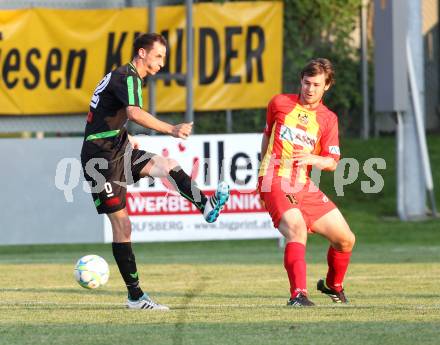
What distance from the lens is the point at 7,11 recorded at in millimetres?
19641

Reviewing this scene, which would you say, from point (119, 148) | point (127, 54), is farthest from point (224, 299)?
point (127, 54)

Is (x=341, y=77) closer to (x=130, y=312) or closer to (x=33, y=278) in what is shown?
(x=33, y=278)

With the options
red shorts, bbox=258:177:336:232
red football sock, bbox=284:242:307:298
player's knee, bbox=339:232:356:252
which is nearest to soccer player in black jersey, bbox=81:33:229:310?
red shorts, bbox=258:177:336:232

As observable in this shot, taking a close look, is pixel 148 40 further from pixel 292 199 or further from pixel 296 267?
pixel 296 267

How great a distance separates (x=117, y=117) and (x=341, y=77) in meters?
15.5

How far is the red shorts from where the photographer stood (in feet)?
31.5

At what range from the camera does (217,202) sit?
9.70 m

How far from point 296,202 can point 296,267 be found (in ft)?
1.80

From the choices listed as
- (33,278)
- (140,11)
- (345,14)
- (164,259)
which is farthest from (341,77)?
(33,278)

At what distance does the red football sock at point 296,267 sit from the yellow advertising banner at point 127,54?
10.7 meters

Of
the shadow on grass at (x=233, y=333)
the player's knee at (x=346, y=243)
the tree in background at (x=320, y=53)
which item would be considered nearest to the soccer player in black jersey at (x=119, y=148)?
the player's knee at (x=346, y=243)

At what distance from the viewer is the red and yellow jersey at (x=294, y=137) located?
31.9 ft

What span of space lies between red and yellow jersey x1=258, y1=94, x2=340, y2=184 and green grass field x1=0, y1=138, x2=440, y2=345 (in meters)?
1.04

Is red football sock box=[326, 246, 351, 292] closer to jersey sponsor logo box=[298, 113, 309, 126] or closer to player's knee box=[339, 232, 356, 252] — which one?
player's knee box=[339, 232, 356, 252]
